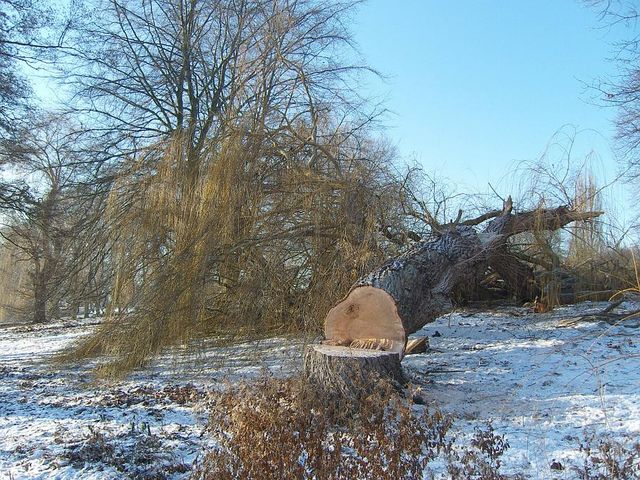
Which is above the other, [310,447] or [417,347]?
[417,347]

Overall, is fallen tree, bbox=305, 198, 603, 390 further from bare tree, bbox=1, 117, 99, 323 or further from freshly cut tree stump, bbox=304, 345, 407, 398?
bare tree, bbox=1, 117, 99, 323

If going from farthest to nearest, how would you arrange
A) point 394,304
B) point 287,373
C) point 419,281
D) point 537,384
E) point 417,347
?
point 417,347 < point 419,281 < point 287,373 < point 394,304 < point 537,384

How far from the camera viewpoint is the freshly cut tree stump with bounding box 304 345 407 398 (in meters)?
4.22

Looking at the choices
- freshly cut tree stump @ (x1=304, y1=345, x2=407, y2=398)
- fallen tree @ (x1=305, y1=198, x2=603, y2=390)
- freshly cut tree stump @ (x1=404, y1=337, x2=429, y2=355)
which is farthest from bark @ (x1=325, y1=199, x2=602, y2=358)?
freshly cut tree stump @ (x1=404, y1=337, x2=429, y2=355)

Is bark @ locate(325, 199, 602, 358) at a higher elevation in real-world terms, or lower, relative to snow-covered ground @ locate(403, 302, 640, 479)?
higher

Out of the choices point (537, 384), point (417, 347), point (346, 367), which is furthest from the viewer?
point (417, 347)

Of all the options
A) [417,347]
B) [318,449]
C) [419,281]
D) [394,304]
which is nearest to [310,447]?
[318,449]

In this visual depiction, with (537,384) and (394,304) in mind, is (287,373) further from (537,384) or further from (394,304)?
(537,384)

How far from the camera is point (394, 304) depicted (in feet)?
16.9

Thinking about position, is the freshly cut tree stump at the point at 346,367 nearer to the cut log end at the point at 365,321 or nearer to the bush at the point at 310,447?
the cut log end at the point at 365,321

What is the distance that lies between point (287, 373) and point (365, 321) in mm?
1006

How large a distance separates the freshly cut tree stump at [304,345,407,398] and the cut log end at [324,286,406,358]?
489 mm

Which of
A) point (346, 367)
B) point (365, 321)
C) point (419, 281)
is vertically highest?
point (419, 281)

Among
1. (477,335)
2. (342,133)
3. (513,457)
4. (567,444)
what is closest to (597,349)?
(477,335)
